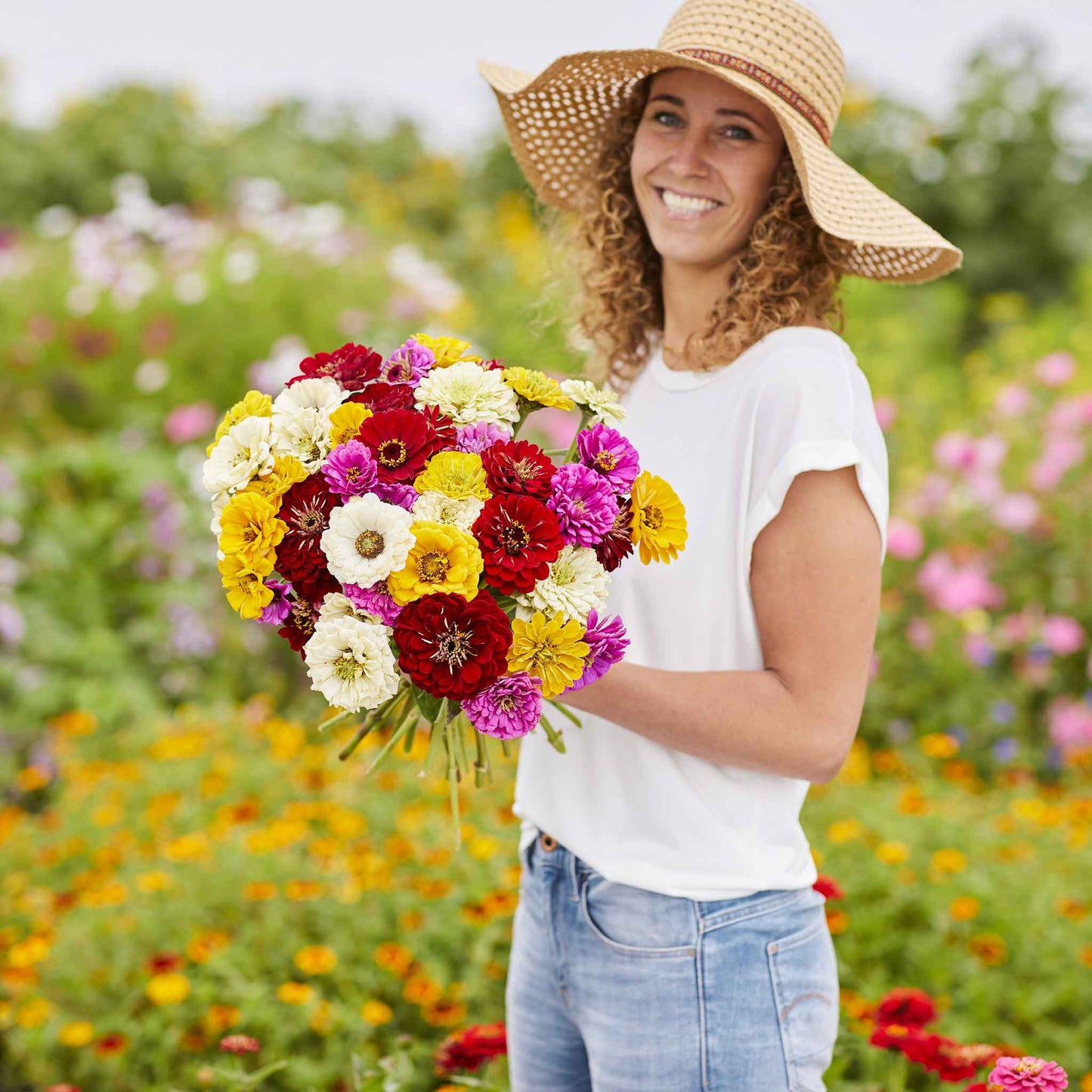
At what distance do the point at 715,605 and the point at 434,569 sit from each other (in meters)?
0.43

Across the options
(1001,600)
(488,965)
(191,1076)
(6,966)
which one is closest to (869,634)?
(488,965)

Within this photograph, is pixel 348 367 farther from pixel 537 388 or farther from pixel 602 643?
pixel 602 643

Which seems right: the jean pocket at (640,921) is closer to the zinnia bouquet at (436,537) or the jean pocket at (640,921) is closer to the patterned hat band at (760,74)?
the zinnia bouquet at (436,537)

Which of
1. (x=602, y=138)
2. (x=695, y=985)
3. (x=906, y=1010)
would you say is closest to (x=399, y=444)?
(x=695, y=985)

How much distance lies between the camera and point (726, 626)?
1.39 m

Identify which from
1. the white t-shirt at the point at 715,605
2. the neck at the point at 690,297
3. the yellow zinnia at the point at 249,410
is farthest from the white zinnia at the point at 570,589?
the neck at the point at 690,297

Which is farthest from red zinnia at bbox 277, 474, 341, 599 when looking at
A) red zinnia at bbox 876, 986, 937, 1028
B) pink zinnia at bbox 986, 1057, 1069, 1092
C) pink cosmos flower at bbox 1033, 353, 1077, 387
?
pink cosmos flower at bbox 1033, 353, 1077, 387

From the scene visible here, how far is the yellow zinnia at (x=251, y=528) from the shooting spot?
3.70 feet

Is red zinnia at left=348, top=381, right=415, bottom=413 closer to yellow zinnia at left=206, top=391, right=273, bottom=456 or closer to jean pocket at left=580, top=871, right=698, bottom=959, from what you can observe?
yellow zinnia at left=206, top=391, right=273, bottom=456

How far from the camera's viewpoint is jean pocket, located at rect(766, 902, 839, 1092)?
1.35 metres

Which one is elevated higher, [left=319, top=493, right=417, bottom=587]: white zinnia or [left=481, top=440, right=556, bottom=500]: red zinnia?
[left=481, top=440, right=556, bottom=500]: red zinnia

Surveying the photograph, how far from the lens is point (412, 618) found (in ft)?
3.55

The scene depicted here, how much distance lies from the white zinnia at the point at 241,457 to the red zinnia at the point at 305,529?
0.04 m

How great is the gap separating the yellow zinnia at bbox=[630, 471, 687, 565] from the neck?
40 cm
